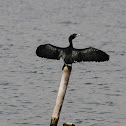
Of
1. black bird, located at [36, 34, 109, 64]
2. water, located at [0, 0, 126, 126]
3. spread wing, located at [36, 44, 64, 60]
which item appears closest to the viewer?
black bird, located at [36, 34, 109, 64]

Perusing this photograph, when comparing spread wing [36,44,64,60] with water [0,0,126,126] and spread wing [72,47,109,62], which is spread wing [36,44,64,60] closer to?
spread wing [72,47,109,62]

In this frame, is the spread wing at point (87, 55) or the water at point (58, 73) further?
the water at point (58, 73)

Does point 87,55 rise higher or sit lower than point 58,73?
higher

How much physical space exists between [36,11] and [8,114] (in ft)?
144

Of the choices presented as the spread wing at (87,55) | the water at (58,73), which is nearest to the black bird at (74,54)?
the spread wing at (87,55)

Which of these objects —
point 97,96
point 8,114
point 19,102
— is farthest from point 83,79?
point 8,114

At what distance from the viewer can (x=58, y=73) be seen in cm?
3114

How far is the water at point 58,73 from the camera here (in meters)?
22.7

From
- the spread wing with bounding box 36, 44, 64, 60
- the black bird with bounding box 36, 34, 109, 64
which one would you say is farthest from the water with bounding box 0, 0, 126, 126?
the black bird with bounding box 36, 34, 109, 64

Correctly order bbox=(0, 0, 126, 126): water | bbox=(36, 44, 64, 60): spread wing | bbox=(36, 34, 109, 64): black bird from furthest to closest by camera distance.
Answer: bbox=(0, 0, 126, 126): water
bbox=(36, 44, 64, 60): spread wing
bbox=(36, 34, 109, 64): black bird

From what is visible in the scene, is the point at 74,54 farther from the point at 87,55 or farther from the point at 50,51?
the point at 50,51

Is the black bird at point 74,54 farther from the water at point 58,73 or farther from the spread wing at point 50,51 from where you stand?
the water at point 58,73

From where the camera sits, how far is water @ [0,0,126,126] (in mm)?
22656

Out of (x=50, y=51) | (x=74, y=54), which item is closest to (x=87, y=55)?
(x=74, y=54)
